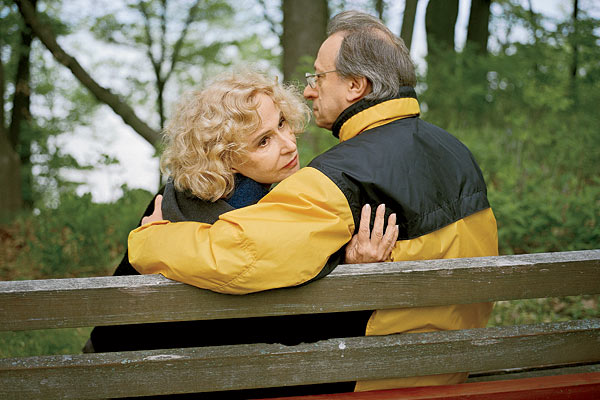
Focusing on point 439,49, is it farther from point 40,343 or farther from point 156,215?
point 156,215

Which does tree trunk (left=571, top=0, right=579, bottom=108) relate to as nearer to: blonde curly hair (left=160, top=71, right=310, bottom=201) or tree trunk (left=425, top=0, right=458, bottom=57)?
tree trunk (left=425, top=0, right=458, bottom=57)

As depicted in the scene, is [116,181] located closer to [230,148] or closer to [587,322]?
[230,148]

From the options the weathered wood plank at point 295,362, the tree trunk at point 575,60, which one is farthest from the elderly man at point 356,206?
the tree trunk at point 575,60

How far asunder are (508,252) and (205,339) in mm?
3403

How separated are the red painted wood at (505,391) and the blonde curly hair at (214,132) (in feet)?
3.05

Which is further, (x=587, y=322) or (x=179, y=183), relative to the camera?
(x=179, y=183)

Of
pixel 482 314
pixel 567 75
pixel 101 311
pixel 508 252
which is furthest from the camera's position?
pixel 567 75

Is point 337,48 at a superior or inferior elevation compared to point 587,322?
superior

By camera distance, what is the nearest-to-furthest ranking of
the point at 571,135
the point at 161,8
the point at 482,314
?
the point at 482,314, the point at 571,135, the point at 161,8

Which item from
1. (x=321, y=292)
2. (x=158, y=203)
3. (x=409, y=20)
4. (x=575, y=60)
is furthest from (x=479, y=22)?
(x=321, y=292)

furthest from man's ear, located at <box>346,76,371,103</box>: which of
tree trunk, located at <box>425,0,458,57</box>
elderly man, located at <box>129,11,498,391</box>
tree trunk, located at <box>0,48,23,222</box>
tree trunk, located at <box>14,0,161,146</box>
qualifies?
tree trunk, located at <box>0,48,23,222</box>

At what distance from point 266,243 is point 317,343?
416mm

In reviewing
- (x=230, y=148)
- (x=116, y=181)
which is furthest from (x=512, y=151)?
(x=230, y=148)

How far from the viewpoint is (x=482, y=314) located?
7.98 ft
